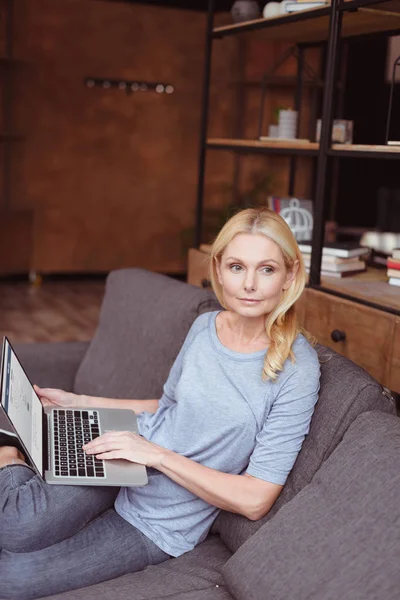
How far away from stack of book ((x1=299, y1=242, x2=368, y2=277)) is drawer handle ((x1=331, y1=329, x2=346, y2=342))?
339 millimetres

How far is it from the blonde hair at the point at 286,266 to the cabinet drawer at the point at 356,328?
603mm

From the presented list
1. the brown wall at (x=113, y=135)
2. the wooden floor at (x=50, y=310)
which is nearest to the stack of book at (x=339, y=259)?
the wooden floor at (x=50, y=310)

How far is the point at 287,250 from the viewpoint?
170 centimetres

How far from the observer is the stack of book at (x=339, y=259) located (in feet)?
8.94

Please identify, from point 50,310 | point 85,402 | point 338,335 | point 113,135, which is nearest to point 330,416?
point 85,402

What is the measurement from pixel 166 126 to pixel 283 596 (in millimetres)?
6405

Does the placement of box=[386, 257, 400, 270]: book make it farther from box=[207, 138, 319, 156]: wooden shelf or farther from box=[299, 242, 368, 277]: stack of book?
box=[207, 138, 319, 156]: wooden shelf

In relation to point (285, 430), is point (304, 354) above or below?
above

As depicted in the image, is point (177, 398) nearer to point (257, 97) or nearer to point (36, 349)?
point (36, 349)

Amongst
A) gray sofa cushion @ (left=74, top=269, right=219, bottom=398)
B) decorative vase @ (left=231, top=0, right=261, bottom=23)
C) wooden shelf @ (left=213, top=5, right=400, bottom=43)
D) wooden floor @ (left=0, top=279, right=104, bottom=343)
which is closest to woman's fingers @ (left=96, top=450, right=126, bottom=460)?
gray sofa cushion @ (left=74, top=269, right=219, bottom=398)

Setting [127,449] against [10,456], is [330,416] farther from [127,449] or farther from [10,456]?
[10,456]

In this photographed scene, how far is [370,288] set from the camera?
2525mm

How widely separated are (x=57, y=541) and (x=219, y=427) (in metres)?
0.42

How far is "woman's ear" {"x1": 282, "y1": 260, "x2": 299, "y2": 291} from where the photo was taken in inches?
68.1
